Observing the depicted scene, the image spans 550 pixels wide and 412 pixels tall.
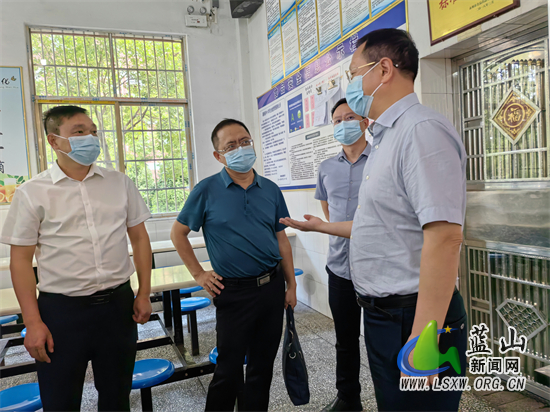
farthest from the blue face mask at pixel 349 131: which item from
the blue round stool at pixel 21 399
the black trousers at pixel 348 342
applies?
the blue round stool at pixel 21 399

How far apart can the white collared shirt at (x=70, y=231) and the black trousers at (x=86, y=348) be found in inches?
2.5

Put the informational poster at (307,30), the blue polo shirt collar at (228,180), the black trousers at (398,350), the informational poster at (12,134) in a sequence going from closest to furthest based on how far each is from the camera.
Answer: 1. the black trousers at (398,350)
2. the blue polo shirt collar at (228,180)
3. the informational poster at (307,30)
4. the informational poster at (12,134)

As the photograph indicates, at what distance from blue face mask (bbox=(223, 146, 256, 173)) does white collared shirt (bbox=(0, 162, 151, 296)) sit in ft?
1.81

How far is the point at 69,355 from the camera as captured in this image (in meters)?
1.50

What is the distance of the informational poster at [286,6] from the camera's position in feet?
13.1

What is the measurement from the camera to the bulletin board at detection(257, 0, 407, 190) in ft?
9.93

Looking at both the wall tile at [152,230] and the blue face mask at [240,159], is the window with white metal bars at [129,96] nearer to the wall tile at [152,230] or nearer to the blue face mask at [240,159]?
the wall tile at [152,230]

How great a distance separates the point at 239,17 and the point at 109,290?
4.56 m

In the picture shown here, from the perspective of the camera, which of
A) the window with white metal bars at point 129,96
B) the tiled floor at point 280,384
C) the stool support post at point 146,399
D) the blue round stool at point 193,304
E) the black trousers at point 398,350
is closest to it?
the black trousers at point 398,350

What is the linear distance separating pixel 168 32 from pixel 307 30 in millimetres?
2323

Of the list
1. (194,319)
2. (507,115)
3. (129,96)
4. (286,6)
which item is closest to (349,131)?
(507,115)

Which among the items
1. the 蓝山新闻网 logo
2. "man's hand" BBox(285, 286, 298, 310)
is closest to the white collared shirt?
"man's hand" BBox(285, 286, 298, 310)

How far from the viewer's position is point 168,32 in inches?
200

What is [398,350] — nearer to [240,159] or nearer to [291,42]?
[240,159]
